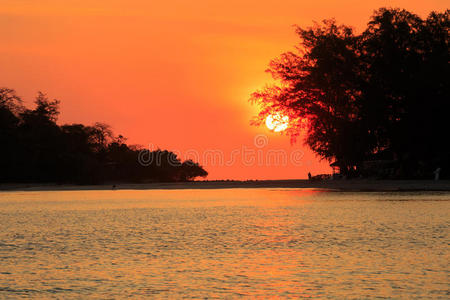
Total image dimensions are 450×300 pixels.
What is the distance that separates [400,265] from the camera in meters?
16.3

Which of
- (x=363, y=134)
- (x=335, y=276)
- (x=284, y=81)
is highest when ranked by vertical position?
(x=284, y=81)

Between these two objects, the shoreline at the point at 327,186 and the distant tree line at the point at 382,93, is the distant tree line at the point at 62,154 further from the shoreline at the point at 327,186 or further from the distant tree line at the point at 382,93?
the distant tree line at the point at 382,93

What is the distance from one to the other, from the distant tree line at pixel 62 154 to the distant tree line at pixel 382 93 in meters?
26.7

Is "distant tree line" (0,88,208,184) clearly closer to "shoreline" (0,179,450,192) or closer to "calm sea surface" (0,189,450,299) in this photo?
"shoreline" (0,179,450,192)

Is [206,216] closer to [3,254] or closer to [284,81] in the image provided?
[3,254]

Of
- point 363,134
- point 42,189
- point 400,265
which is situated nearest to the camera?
point 400,265

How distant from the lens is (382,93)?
64.8 metres

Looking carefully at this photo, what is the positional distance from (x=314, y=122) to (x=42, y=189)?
2849cm

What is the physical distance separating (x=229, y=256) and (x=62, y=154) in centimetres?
6387

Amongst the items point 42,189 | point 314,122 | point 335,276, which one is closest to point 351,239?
point 335,276

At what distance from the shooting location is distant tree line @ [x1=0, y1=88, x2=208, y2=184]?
79.4 m

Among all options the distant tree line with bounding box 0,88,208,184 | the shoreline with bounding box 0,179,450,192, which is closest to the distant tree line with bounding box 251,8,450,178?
the shoreline with bounding box 0,179,450,192

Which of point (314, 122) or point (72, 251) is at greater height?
point (314, 122)

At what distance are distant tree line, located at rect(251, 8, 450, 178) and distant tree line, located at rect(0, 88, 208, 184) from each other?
26.7 meters
